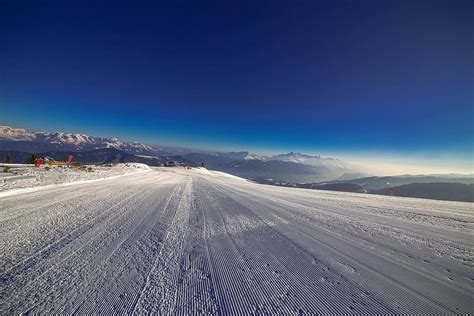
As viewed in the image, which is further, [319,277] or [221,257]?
[221,257]

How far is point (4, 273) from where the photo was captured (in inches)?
132

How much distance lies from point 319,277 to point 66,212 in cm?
759

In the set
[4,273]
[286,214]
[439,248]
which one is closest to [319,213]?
[286,214]

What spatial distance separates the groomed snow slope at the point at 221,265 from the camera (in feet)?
9.46

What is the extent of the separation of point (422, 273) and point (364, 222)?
401 centimetres

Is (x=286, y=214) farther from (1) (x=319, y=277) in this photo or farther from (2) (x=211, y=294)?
(2) (x=211, y=294)

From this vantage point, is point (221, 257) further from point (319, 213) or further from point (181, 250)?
point (319, 213)

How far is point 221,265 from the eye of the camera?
3.96m


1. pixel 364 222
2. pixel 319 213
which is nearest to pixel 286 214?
pixel 319 213

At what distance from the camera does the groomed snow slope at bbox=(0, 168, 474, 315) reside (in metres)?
2.88

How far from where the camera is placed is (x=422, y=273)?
399 cm

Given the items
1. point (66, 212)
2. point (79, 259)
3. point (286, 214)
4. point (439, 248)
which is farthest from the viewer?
point (286, 214)

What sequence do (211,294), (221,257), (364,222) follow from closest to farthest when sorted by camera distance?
(211,294)
(221,257)
(364,222)

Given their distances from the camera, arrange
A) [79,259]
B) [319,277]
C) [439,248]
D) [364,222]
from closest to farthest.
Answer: [319,277] → [79,259] → [439,248] → [364,222]
